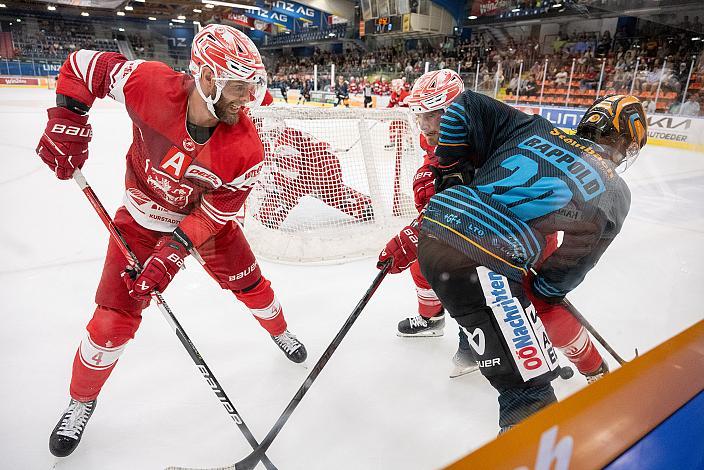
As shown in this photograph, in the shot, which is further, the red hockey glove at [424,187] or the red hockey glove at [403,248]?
the red hockey glove at [424,187]

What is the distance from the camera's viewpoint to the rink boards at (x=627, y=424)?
430mm

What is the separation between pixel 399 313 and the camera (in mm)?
2066

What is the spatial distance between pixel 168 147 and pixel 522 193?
975 millimetres

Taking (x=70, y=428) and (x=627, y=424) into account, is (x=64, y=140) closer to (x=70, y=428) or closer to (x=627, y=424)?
(x=70, y=428)

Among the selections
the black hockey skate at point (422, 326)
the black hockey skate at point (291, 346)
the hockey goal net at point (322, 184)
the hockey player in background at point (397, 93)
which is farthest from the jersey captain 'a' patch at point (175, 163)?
the hockey player in background at point (397, 93)

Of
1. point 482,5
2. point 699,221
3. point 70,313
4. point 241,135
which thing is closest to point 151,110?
point 241,135

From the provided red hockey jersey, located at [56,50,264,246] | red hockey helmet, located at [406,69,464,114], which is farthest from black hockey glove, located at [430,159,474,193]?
red hockey jersey, located at [56,50,264,246]

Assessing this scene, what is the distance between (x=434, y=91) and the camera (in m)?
1.58

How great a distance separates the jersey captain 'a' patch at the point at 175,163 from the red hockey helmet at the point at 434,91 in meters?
0.85

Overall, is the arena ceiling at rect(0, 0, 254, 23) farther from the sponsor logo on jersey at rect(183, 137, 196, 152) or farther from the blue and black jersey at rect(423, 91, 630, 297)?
the blue and black jersey at rect(423, 91, 630, 297)

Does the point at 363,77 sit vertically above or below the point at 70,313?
above

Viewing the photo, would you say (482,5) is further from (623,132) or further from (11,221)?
(11,221)

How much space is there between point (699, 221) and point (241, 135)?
114 centimetres

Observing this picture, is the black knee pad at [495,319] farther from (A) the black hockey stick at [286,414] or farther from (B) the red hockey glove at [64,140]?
(B) the red hockey glove at [64,140]
